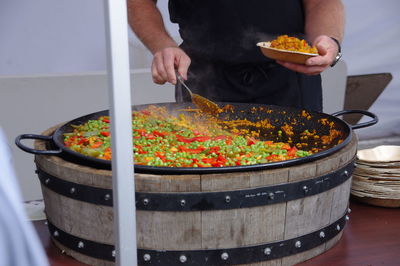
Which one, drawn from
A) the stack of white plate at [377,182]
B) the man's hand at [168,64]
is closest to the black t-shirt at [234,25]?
the man's hand at [168,64]

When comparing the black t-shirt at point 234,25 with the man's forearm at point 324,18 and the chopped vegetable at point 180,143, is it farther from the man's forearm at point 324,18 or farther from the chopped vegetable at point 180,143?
the chopped vegetable at point 180,143

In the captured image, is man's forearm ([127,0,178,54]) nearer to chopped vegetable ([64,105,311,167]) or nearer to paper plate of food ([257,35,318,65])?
chopped vegetable ([64,105,311,167])

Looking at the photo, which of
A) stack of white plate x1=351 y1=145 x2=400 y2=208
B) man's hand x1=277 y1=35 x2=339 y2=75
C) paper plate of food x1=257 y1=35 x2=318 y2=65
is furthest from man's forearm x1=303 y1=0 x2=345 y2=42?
stack of white plate x1=351 y1=145 x2=400 y2=208

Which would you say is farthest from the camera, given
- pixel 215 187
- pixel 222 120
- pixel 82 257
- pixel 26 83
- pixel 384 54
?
pixel 384 54

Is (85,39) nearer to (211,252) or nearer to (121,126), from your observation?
(211,252)

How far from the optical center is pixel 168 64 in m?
2.35

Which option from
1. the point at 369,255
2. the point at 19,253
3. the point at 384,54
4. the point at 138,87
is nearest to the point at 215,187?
the point at 369,255

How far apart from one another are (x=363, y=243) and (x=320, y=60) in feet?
2.58

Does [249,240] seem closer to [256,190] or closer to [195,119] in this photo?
[256,190]

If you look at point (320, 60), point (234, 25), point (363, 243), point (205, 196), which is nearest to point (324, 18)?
point (234, 25)

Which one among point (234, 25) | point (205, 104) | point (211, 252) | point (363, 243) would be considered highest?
point (234, 25)

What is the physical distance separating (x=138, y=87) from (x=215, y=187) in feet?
9.99

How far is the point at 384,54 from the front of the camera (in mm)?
5172

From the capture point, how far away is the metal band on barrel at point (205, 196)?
169cm
